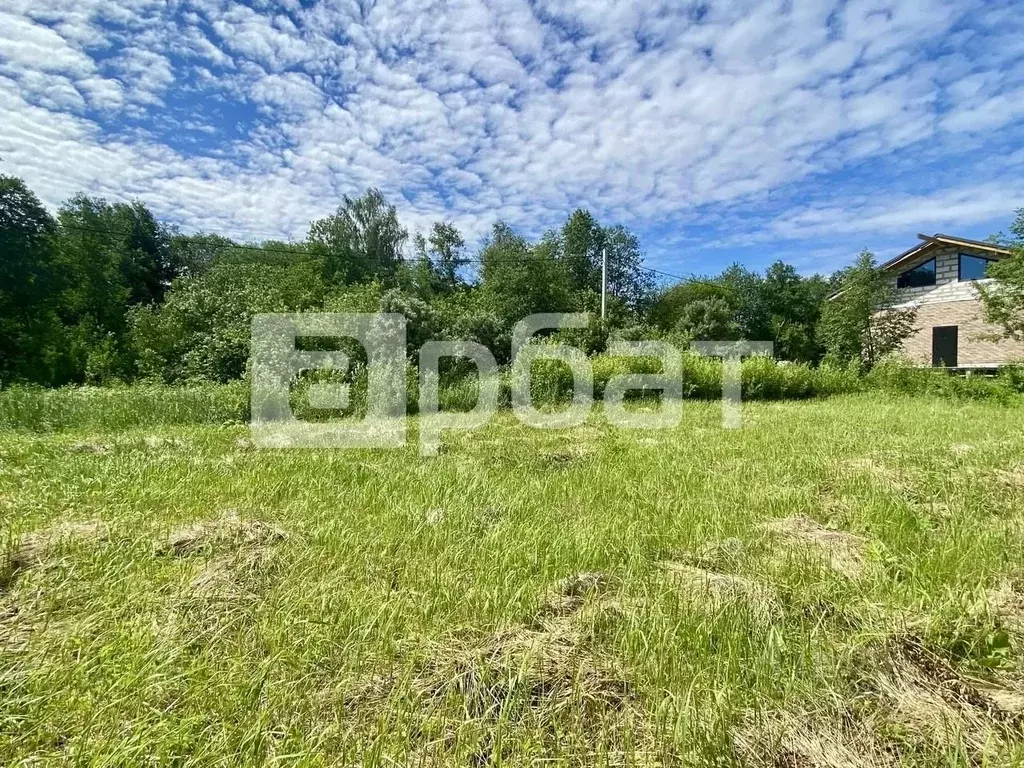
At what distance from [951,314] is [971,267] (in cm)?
168

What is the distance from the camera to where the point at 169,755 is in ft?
4.29

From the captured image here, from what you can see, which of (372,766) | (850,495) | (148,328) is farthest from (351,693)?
(148,328)

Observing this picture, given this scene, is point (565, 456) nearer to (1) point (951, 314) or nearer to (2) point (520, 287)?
(2) point (520, 287)

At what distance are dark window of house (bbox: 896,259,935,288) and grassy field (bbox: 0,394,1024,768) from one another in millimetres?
17414

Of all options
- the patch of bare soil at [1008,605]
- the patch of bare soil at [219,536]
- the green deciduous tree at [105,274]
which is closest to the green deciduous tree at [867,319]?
the patch of bare soil at [1008,605]

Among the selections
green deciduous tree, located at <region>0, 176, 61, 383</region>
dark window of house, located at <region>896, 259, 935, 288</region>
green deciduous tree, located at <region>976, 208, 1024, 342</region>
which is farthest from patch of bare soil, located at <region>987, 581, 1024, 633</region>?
green deciduous tree, located at <region>0, 176, 61, 383</region>

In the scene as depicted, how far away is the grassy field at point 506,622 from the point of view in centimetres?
140

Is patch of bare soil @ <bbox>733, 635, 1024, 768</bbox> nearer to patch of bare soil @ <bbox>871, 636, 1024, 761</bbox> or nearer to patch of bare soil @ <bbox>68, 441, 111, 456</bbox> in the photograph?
patch of bare soil @ <bbox>871, 636, 1024, 761</bbox>

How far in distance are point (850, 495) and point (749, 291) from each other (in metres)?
30.9

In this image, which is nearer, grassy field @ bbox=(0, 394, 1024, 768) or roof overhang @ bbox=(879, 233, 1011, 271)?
grassy field @ bbox=(0, 394, 1024, 768)

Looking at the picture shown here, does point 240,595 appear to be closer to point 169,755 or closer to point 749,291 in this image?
point 169,755

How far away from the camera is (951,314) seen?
15.8 m

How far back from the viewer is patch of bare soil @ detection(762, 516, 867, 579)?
252 centimetres

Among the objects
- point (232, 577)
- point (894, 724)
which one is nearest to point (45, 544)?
point (232, 577)
